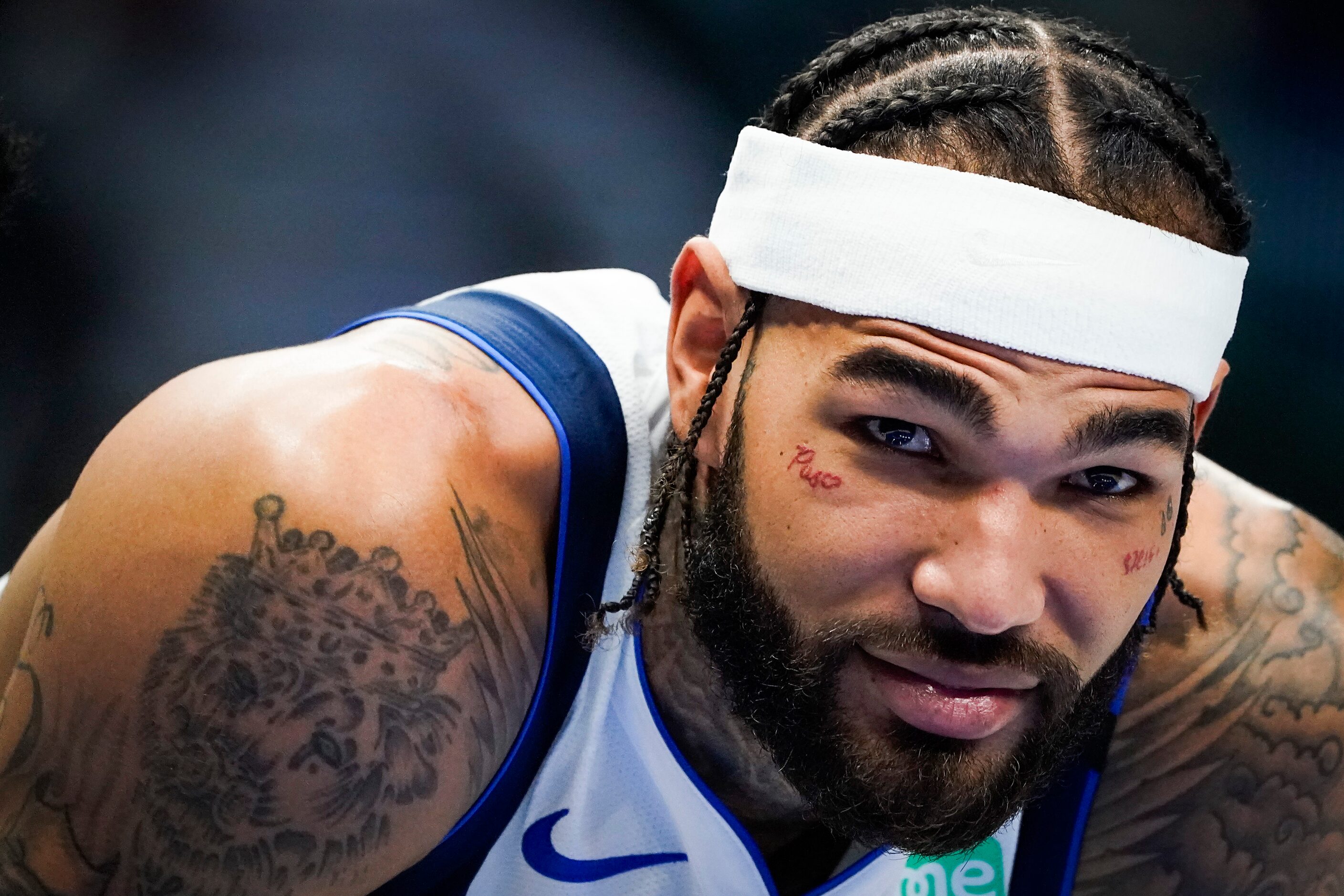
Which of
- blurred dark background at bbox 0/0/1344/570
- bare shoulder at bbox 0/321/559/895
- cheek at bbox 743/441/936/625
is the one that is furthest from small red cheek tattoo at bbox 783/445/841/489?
blurred dark background at bbox 0/0/1344/570

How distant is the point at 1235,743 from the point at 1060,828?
10.4 inches

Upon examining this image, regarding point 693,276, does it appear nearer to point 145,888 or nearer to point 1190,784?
point 145,888

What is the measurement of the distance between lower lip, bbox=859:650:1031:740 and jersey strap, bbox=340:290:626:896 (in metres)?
0.35

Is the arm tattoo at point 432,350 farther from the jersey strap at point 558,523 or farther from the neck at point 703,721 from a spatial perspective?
the neck at point 703,721

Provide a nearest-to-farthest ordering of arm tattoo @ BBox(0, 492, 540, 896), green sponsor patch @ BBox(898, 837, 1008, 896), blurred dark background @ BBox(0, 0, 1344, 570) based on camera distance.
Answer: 1. arm tattoo @ BBox(0, 492, 540, 896)
2. green sponsor patch @ BBox(898, 837, 1008, 896)
3. blurred dark background @ BBox(0, 0, 1344, 570)

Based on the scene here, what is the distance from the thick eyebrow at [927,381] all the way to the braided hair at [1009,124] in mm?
185

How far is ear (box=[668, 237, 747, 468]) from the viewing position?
53.4 inches

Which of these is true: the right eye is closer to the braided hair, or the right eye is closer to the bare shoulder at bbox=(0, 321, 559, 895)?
the braided hair

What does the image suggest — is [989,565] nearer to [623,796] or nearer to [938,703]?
[938,703]

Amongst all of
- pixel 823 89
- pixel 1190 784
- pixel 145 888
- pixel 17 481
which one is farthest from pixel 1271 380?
pixel 17 481

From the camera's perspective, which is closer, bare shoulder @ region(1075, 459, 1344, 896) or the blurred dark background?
bare shoulder @ region(1075, 459, 1344, 896)

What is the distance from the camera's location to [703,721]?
1508 mm

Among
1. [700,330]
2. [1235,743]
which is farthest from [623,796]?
[1235,743]

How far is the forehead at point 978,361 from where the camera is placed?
3.76 feet
